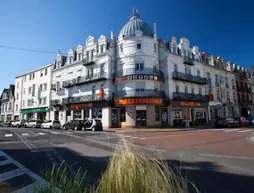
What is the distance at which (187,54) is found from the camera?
107 ft

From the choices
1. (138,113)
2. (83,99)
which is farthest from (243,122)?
(83,99)

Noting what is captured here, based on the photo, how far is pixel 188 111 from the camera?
29.8 meters

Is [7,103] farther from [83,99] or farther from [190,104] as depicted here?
[190,104]

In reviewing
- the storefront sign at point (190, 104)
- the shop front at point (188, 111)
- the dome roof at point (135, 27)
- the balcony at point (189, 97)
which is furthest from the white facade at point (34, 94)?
the storefront sign at point (190, 104)

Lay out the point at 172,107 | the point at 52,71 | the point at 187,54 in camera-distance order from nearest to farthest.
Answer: the point at 172,107 < the point at 187,54 < the point at 52,71

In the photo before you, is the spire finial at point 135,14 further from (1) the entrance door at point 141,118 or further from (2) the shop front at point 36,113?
(2) the shop front at point 36,113

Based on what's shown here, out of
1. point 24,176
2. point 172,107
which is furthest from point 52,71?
point 24,176

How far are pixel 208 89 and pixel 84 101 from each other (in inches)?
1001

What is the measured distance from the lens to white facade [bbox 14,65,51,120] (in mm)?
38188

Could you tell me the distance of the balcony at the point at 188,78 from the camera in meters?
28.4

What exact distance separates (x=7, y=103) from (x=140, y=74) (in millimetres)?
46318

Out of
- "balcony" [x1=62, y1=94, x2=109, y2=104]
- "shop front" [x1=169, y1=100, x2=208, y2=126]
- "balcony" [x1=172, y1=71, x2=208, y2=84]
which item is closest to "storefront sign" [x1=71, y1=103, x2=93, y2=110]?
"balcony" [x1=62, y1=94, x2=109, y2=104]

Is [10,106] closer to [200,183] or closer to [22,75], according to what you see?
[22,75]

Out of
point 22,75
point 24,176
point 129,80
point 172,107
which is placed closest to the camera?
point 24,176
